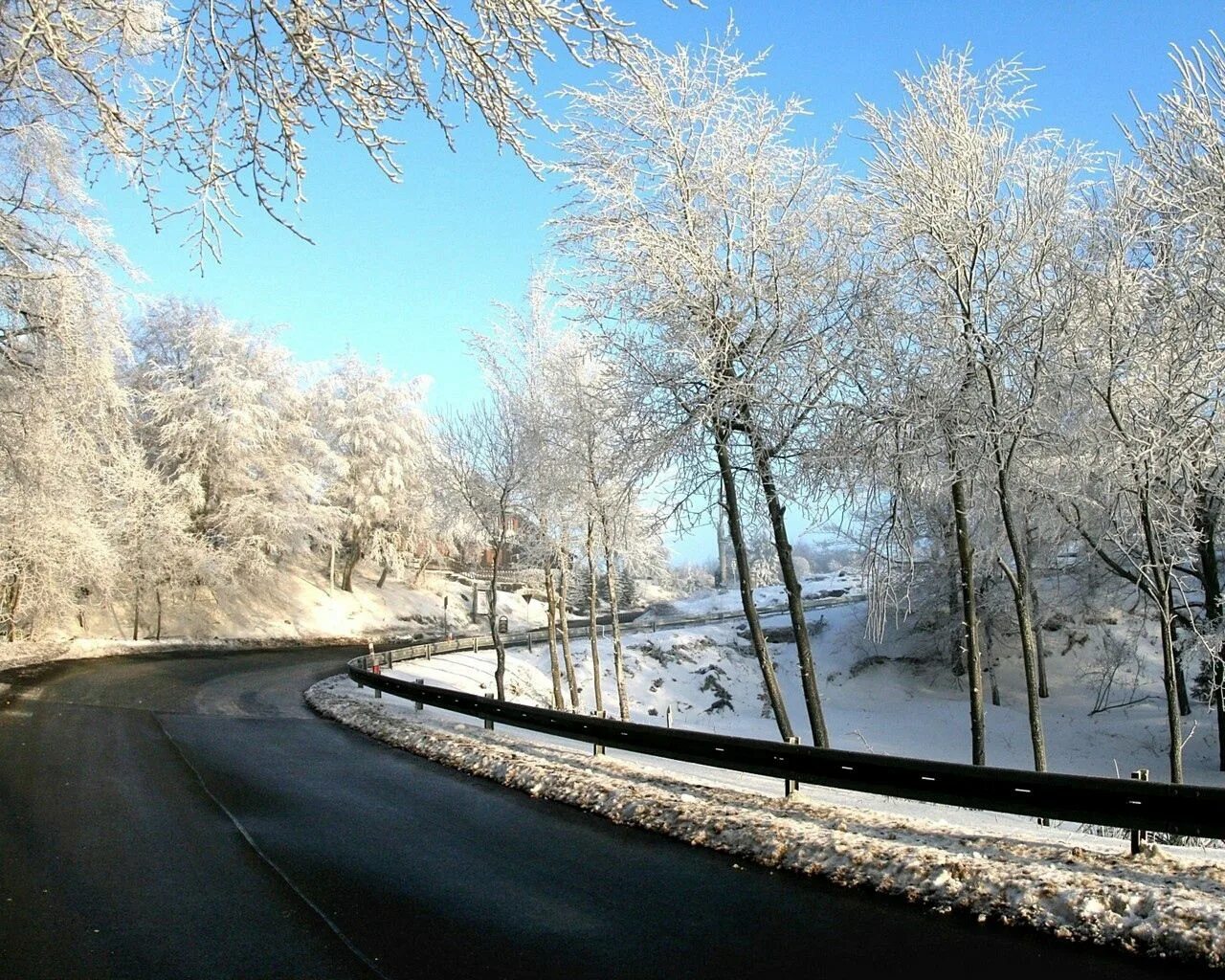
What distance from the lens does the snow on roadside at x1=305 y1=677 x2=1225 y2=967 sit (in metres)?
5.29

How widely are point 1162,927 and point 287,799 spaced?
27.7ft

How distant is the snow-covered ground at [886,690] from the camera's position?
26.4 meters

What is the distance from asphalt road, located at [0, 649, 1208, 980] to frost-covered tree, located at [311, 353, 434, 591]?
130ft

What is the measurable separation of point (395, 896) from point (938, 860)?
13.1 ft

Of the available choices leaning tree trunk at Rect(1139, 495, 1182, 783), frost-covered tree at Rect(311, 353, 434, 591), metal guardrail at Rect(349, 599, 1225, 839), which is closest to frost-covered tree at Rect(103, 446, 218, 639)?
frost-covered tree at Rect(311, 353, 434, 591)

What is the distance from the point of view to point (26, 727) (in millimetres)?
15070

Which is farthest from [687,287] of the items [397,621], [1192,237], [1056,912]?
[397,621]

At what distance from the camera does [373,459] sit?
5156 cm

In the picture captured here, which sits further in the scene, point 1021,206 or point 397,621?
point 397,621

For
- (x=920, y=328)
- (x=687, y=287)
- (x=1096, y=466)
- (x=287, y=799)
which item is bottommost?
(x=287, y=799)

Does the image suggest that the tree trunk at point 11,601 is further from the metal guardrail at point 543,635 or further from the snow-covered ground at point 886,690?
the snow-covered ground at point 886,690

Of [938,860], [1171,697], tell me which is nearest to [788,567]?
[1171,697]

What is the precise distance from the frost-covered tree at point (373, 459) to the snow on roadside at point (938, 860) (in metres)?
41.2

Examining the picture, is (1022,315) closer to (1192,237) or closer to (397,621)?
(1192,237)
